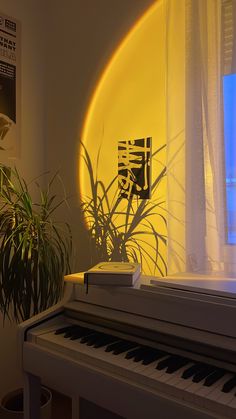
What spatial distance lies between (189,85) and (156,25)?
1.66ft

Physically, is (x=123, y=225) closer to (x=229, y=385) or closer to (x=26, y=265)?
(x=26, y=265)

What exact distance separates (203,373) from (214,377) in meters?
0.04

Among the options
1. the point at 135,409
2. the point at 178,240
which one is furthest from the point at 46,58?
the point at 135,409

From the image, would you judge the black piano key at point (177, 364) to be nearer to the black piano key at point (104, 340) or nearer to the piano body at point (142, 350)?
the piano body at point (142, 350)

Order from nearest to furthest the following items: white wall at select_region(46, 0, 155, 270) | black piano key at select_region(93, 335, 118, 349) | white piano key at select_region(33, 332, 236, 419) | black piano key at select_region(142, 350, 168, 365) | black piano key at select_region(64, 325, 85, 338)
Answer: white piano key at select_region(33, 332, 236, 419) → black piano key at select_region(142, 350, 168, 365) → black piano key at select_region(93, 335, 118, 349) → black piano key at select_region(64, 325, 85, 338) → white wall at select_region(46, 0, 155, 270)

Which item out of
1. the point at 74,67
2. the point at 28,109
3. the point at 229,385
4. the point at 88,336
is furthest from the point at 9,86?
the point at 229,385

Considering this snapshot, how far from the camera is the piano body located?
3.58 feet

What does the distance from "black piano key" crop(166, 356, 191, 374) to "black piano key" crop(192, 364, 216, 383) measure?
7 centimetres

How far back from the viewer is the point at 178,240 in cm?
183

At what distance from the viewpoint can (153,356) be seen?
4.18ft

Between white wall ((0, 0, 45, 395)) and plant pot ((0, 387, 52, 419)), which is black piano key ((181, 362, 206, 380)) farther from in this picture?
white wall ((0, 0, 45, 395))

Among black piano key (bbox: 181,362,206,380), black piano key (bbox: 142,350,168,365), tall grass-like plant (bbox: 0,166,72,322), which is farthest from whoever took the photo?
tall grass-like plant (bbox: 0,166,72,322)

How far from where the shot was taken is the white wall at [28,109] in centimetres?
246

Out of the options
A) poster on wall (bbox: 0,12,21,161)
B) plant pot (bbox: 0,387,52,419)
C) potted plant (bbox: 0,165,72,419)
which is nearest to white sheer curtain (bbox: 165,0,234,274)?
potted plant (bbox: 0,165,72,419)
